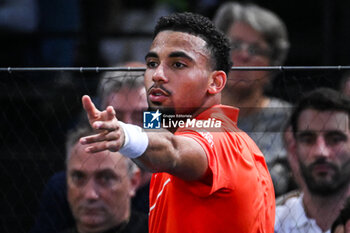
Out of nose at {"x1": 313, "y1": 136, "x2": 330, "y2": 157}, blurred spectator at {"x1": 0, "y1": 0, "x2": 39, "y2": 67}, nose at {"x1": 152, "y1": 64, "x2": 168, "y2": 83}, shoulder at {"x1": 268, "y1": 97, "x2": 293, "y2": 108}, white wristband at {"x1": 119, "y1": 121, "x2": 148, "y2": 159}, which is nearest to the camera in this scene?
white wristband at {"x1": 119, "y1": 121, "x2": 148, "y2": 159}

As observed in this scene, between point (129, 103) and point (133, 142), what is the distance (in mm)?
1399

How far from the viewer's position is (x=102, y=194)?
10.1 ft

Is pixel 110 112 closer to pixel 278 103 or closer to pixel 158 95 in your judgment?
pixel 158 95

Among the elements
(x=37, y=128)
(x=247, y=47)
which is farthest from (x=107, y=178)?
(x=247, y=47)

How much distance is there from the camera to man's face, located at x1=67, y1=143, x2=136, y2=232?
306 cm

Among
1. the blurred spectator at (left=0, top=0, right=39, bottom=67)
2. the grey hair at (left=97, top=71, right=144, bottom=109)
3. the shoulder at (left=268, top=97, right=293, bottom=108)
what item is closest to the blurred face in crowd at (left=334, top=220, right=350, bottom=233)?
the shoulder at (left=268, top=97, right=293, bottom=108)

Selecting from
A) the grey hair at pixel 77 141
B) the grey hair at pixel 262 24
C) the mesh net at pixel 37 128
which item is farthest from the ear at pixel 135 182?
the grey hair at pixel 262 24

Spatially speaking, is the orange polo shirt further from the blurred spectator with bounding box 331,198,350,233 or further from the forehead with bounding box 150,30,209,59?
the blurred spectator with bounding box 331,198,350,233

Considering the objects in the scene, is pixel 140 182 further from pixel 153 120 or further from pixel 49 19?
pixel 49 19

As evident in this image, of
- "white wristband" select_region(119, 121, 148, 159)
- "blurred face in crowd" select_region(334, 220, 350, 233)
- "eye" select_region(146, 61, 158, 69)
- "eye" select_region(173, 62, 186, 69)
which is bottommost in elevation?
"blurred face in crowd" select_region(334, 220, 350, 233)

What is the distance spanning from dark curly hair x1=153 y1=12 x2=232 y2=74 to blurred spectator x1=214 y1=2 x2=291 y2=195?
60 centimetres

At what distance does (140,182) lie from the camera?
326 cm

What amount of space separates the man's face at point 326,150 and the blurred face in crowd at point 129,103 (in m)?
0.88

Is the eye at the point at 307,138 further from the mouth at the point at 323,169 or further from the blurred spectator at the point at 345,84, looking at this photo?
the blurred spectator at the point at 345,84
